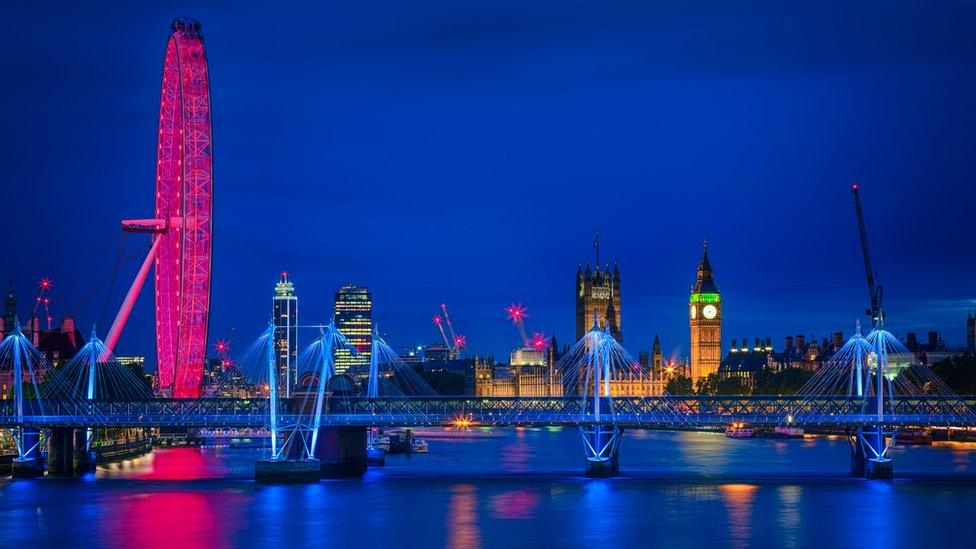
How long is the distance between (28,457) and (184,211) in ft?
61.9

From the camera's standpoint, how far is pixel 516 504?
2761 inches

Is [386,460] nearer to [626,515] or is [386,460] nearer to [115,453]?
[115,453]

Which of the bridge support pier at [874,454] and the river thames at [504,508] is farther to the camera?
the bridge support pier at [874,454]

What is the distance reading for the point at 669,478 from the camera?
84812 mm

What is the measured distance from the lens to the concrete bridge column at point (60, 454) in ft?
283

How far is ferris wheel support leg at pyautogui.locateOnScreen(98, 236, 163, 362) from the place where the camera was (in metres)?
98.6

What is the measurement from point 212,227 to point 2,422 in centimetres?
2083

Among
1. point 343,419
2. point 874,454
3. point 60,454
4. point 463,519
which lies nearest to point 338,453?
point 343,419

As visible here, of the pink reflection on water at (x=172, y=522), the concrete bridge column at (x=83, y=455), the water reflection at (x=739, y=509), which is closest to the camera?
the pink reflection on water at (x=172, y=522)

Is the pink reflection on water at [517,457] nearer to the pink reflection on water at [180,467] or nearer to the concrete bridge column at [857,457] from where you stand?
the pink reflection on water at [180,467]

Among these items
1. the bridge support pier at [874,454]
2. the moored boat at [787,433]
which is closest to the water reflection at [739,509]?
the bridge support pier at [874,454]

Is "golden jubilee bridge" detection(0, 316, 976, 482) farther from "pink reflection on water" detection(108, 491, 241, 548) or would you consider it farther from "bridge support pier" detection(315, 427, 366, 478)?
"pink reflection on water" detection(108, 491, 241, 548)

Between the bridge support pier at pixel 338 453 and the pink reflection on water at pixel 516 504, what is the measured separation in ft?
37.6

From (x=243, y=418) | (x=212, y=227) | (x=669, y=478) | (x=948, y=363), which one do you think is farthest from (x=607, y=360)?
(x=948, y=363)
